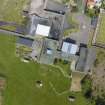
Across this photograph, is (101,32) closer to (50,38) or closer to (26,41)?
(50,38)

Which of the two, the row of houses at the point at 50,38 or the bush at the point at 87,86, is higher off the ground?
the row of houses at the point at 50,38

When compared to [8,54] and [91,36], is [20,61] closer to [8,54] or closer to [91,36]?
[8,54]

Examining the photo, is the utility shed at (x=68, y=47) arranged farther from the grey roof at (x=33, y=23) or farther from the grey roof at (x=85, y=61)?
the grey roof at (x=33, y=23)

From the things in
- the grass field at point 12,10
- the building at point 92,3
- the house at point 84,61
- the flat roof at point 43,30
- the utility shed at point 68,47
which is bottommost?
the house at point 84,61

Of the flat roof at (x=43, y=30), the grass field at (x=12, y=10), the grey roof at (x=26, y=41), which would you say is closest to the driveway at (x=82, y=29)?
the flat roof at (x=43, y=30)

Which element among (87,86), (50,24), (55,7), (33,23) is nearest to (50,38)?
(50,24)

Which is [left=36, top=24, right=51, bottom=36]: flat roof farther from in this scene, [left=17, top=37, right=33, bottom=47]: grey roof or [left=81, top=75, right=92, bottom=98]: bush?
[left=81, top=75, right=92, bottom=98]: bush

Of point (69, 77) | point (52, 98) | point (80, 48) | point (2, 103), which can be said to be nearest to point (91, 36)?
point (80, 48)
